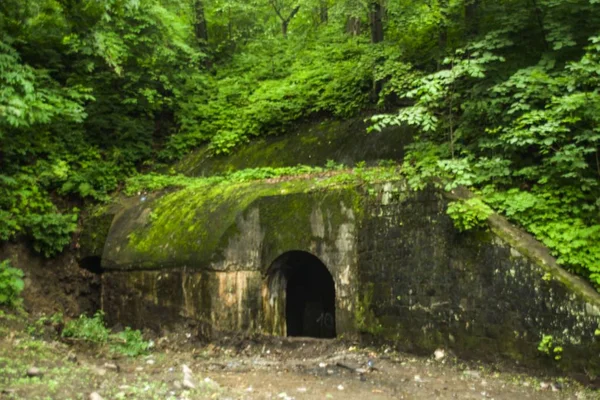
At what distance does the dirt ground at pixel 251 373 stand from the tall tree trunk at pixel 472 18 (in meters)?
6.24

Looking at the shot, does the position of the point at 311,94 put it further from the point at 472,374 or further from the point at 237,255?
the point at 472,374

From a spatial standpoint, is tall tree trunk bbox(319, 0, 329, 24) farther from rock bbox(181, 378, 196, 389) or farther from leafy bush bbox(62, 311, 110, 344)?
rock bbox(181, 378, 196, 389)

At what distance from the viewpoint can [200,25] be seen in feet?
62.7

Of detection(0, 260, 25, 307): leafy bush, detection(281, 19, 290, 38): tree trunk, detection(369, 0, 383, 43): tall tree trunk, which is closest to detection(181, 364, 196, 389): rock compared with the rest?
detection(0, 260, 25, 307): leafy bush

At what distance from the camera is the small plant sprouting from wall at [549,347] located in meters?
6.29

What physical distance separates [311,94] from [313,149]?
7.24 feet

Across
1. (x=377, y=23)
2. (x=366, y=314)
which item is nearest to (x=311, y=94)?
(x=377, y=23)

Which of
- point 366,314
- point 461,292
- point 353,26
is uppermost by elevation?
point 353,26

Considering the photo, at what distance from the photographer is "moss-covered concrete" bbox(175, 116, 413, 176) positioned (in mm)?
10875

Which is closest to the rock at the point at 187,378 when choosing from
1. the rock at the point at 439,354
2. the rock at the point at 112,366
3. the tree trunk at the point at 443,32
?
the rock at the point at 112,366

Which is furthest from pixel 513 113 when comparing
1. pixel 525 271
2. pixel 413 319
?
pixel 413 319

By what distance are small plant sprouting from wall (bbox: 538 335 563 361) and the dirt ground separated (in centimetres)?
30

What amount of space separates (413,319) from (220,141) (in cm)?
800

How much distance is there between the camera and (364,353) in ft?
26.0
